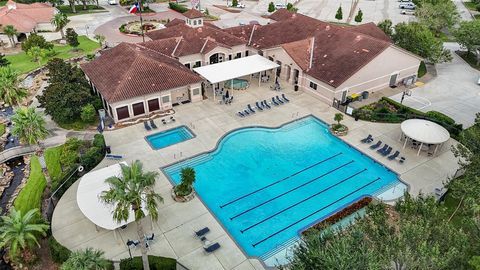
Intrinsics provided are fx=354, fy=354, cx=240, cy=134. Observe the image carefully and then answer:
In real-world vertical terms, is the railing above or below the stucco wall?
below

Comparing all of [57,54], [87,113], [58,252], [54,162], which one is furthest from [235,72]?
[57,54]

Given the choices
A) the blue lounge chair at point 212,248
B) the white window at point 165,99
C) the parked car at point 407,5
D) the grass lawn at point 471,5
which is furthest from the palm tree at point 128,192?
the grass lawn at point 471,5

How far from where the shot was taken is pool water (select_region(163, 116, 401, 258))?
92.3 ft

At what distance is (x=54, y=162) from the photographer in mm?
34531

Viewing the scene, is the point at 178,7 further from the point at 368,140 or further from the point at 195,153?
the point at 368,140

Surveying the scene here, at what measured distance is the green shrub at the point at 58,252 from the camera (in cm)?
2391

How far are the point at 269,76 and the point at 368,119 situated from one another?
16.6m

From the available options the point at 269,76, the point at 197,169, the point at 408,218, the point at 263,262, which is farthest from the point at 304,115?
the point at 408,218

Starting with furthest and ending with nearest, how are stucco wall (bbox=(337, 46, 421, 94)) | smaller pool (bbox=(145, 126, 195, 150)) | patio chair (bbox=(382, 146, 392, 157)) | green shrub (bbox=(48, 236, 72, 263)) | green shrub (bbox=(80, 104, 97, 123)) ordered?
stucco wall (bbox=(337, 46, 421, 94))
green shrub (bbox=(80, 104, 97, 123))
smaller pool (bbox=(145, 126, 195, 150))
patio chair (bbox=(382, 146, 392, 157))
green shrub (bbox=(48, 236, 72, 263))

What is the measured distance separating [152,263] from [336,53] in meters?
36.2

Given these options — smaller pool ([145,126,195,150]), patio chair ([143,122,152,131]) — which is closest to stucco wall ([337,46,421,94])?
smaller pool ([145,126,195,150])

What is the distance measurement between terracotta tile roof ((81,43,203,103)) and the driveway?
93.4ft

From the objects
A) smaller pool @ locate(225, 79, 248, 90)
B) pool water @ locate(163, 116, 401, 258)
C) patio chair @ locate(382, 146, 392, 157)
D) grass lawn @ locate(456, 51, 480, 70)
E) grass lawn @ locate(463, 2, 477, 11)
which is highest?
grass lawn @ locate(463, 2, 477, 11)

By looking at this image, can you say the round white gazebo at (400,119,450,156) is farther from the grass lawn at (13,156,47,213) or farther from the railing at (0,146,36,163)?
the railing at (0,146,36,163)
